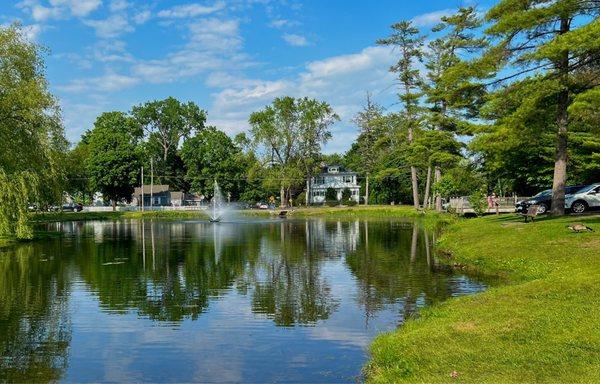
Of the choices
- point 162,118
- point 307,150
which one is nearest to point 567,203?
point 307,150

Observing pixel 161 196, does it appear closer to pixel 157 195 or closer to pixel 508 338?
pixel 157 195

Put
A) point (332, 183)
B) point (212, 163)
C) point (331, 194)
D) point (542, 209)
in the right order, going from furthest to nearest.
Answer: point (332, 183), point (212, 163), point (331, 194), point (542, 209)

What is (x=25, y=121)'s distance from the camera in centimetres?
4019

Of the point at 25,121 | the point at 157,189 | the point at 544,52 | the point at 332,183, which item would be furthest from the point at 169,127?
the point at 544,52

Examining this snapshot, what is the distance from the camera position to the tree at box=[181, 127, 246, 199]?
369ft

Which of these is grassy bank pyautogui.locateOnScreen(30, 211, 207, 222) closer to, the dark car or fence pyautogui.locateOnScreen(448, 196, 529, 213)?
fence pyautogui.locateOnScreen(448, 196, 529, 213)

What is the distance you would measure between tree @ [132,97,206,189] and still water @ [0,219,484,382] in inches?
3743

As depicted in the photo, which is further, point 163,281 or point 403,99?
point 403,99

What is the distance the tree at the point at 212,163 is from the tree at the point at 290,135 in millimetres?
12311

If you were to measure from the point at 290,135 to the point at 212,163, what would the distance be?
21.7 m

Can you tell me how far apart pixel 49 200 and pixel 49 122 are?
21.5 ft

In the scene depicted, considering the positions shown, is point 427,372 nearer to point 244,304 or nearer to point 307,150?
point 244,304

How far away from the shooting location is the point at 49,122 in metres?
41.7

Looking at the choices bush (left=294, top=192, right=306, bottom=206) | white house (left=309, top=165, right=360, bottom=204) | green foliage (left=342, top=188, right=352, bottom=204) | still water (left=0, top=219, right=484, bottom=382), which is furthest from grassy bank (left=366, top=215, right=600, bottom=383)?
white house (left=309, top=165, right=360, bottom=204)
